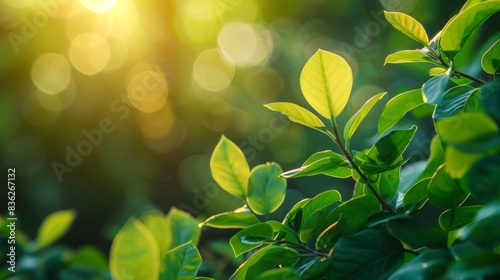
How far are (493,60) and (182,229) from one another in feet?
1.53

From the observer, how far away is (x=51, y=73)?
2189mm

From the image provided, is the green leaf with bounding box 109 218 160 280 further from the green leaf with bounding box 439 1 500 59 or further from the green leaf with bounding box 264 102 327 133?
the green leaf with bounding box 439 1 500 59

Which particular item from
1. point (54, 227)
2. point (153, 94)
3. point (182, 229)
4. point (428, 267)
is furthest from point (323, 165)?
point (153, 94)

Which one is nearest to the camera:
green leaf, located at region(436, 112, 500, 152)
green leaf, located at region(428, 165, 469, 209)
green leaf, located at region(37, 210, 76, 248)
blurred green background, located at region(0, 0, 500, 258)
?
green leaf, located at region(436, 112, 500, 152)

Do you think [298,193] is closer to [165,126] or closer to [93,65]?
[165,126]

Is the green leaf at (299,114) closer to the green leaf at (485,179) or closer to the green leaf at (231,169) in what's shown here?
the green leaf at (231,169)

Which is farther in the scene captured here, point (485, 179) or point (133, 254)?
point (133, 254)

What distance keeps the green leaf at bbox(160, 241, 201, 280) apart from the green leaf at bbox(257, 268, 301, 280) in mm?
83

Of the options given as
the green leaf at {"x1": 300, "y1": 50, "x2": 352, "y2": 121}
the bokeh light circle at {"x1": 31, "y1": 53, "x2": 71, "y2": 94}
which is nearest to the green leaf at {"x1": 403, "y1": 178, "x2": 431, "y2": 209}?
the green leaf at {"x1": 300, "y1": 50, "x2": 352, "y2": 121}

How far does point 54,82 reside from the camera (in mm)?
2223

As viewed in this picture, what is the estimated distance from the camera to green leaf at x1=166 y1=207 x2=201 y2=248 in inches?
30.4

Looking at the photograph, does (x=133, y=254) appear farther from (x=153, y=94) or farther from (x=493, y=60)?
(x=153, y=94)

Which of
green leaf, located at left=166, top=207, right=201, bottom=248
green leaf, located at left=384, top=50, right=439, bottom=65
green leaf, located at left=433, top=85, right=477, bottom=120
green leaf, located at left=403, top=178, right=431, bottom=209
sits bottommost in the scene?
green leaf, located at left=166, top=207, right=201, bottom=248

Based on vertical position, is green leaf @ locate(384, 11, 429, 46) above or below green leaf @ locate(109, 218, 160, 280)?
above
